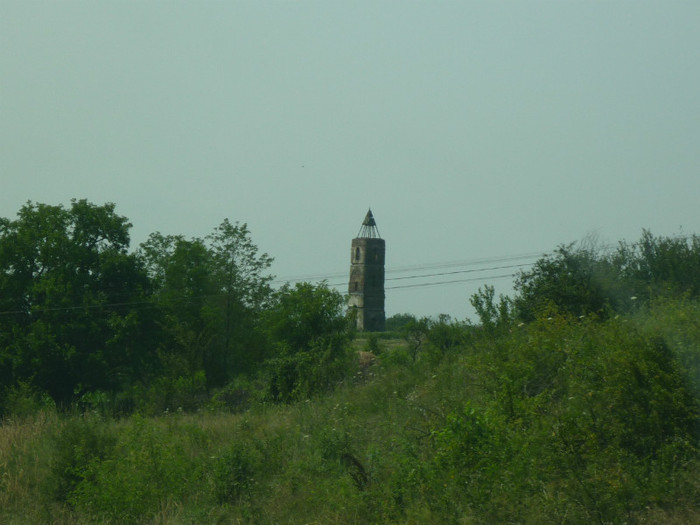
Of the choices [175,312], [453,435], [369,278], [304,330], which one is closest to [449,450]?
[453,435]

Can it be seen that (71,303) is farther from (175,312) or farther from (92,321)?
(175,312)

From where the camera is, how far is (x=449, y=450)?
377 inches

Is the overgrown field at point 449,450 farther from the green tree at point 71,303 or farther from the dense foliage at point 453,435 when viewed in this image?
the green tree at point 71,303

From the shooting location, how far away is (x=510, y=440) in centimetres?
951

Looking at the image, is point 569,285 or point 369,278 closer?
point 569,285

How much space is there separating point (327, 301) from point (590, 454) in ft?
77.6

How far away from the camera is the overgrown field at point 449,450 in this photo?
8.55 meters

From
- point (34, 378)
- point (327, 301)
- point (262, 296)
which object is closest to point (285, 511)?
point (327, 301)

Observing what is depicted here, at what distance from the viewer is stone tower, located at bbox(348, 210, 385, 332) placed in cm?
10581

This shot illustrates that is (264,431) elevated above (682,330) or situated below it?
below

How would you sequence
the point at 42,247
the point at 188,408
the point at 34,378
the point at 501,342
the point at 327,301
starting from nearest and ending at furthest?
the point at 501,342 → the point at 188,408 → the point at 327,301 → the point at 34,378 → the point at 42,247

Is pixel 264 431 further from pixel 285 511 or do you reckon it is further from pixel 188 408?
pixel 188 408

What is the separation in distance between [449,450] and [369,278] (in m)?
97.6

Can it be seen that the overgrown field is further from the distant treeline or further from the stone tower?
the stone tower
